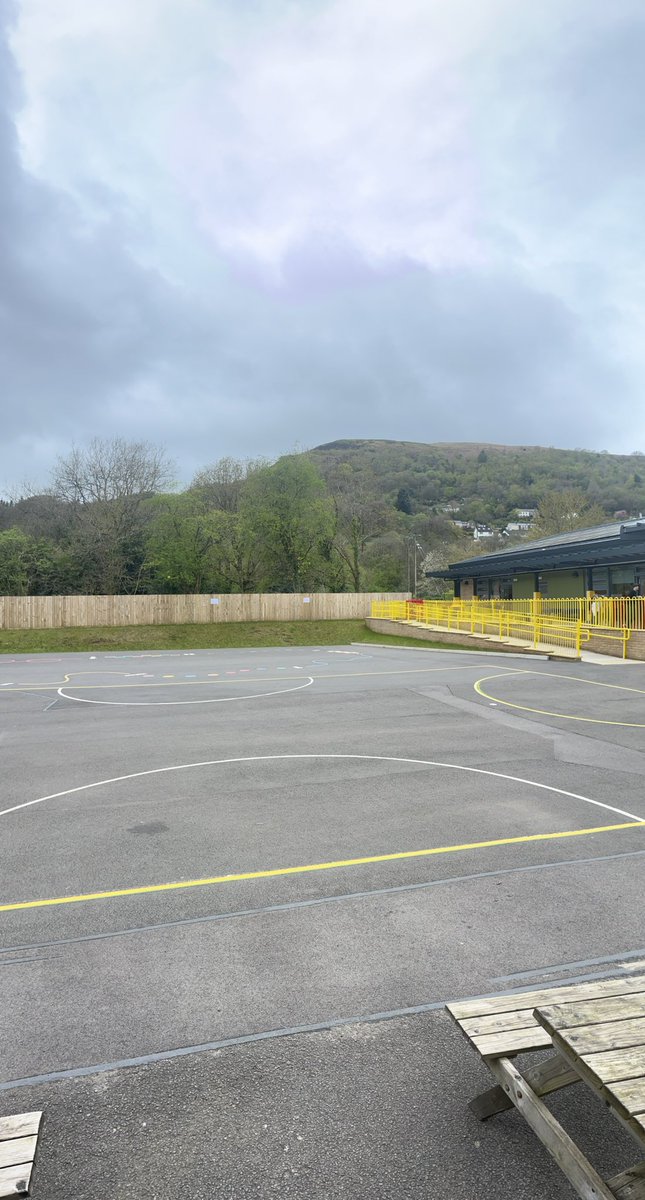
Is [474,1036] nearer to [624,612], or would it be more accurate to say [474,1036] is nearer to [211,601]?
[624,612]

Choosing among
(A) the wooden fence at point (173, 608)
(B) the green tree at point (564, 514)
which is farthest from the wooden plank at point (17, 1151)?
(B) the green tree at point (564, 514)

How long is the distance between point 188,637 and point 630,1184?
43.4 meters

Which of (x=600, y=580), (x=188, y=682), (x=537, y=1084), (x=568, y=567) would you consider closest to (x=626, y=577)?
(x=600, y=580)

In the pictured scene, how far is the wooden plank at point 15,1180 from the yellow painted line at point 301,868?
10.3 ft

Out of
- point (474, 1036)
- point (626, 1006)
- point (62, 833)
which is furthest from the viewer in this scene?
point (62, 833)

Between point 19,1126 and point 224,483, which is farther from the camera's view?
point 224,483

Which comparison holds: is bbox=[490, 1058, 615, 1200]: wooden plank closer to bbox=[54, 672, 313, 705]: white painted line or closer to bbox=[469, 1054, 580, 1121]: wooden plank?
bbox=[469, 1054, 580, 1121]: wooden plank

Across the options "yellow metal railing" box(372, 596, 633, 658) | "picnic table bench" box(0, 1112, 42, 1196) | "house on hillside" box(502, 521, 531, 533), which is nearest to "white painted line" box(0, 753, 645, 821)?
"picnic table bench" box(0, 1112, 42, 1196)

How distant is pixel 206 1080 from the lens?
10.8 ft

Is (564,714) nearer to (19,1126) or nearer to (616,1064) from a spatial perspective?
(616,1064)

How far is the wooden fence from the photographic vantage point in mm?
45312

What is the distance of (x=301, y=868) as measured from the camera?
19.5 feet

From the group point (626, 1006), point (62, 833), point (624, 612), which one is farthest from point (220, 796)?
point (624, 612)

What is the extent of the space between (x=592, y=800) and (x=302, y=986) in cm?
498
